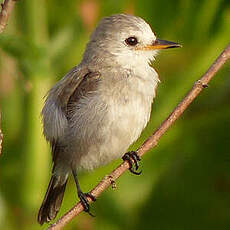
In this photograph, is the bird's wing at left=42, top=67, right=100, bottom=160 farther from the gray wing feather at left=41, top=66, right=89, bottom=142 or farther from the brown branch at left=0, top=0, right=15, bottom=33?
the brown branch at left=0, top=0, right=15, bottom=33

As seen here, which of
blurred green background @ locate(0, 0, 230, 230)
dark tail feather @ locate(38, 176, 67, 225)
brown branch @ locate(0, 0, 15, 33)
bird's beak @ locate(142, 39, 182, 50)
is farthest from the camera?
blurred green background @ locate(0, 0, 230, 230)

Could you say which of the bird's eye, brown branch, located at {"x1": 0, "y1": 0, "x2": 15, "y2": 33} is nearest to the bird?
the bird's eye

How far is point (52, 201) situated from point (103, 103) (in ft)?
3.01

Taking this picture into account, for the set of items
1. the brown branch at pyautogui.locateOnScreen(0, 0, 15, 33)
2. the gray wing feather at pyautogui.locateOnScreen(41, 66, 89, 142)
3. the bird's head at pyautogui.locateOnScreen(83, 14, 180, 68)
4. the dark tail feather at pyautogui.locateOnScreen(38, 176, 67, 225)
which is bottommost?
the dark tail feather at pyautogui.locateOnScreen(38, 176, 67, 225)

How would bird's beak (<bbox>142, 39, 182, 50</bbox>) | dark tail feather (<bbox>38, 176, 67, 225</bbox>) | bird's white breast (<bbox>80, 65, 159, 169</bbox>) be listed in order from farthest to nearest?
dark tail feather (<bbox>38, 176, 67, 225</bbox>) < bird's beak (<bbox>142, 39, 182, 50</bbox>) < bird's white breast (<bbox>80, 65, 159, 169</bbox>)

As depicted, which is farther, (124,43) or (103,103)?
(124,43)

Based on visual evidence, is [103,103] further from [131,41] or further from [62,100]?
[131,41]

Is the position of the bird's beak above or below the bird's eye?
above

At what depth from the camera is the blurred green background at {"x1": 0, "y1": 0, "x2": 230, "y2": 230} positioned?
17.1ft

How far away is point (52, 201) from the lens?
16.5 feet

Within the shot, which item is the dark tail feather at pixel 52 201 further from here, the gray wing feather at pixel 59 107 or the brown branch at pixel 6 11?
the brown branch at pixel 6 11

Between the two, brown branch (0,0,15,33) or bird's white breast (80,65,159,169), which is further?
bird's white breast (80,65,159,169)

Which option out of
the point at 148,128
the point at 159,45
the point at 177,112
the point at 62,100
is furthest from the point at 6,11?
the point at 148,128

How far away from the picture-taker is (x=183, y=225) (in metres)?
5.93
